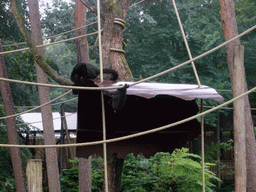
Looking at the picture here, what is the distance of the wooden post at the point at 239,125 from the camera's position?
10.5 ft

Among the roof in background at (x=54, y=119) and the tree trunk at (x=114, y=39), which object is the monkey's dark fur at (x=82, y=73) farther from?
the roof in background at (x=54, y=119)

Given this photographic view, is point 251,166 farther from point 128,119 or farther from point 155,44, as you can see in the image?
point 155,44

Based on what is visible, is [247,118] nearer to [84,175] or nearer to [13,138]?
[84,175]

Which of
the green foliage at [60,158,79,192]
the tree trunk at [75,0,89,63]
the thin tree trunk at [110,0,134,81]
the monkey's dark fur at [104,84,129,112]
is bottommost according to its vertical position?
the green foliage at [60,158,79,192]

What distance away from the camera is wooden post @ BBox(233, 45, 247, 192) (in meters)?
3.20

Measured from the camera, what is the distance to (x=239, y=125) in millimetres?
3459

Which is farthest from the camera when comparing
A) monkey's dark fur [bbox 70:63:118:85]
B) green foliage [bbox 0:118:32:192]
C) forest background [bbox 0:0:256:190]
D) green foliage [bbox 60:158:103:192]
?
forest background [bbox 0:0:256:190]

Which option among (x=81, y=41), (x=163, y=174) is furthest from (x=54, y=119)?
(x=163, y=174)

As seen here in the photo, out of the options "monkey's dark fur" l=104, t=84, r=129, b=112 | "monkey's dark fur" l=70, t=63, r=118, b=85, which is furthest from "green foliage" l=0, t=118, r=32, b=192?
"monkey's dark fur" l=104, t=84, r=129, b=112

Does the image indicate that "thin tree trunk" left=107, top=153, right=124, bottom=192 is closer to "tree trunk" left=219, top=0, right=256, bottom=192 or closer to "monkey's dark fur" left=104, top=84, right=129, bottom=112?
"monkey's dark fur" left=104, top=84, right=129, bottom=112

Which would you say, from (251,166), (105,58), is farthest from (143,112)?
(251,166)

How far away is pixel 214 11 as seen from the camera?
12.6 metres

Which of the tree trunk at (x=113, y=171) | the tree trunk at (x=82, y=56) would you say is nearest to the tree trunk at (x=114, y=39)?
the tree trunk at (x=113, y=171)

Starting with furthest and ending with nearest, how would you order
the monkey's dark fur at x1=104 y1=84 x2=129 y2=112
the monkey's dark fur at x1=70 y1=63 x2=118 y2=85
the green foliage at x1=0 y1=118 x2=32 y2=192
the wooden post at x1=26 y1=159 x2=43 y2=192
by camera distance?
the green foliage at x1=0 y1=118 x2=32 y2=192, the monkey's dark fur at x1=70 y1=63 x2=118 y2=85, the wooden post at x1=26 y1=159 x2=43 y2=192, the monkey's dark fur at x1=104 y1=84 x2=129 y2=112
